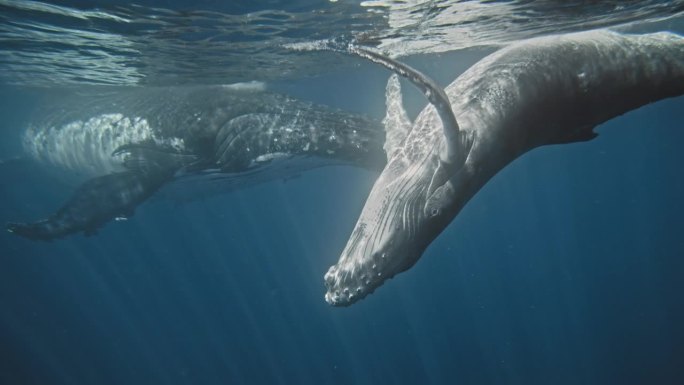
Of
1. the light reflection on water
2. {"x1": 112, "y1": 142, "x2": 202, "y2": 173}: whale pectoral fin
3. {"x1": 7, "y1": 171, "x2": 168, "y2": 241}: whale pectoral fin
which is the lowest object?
{"x1": 7, "y1": 171, "x2": 168, "y2": 241}: whale pectoral fin

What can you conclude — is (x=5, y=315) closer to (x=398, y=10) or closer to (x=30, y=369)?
(x=30, y=369)

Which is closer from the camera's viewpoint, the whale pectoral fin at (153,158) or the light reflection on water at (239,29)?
the whale pectoral fin at (153,158)

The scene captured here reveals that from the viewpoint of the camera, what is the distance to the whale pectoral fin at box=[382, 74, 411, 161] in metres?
4.79

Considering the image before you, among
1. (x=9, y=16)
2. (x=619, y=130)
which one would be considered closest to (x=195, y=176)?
(x=9, y=16)

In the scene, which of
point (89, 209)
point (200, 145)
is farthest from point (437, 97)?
point (89, 209)

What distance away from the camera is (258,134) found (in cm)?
1000

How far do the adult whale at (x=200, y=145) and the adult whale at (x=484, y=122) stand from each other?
3.73 meters

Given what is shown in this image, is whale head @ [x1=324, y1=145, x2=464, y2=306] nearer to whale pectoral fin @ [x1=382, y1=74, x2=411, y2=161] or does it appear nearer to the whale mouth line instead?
the whale mouth line

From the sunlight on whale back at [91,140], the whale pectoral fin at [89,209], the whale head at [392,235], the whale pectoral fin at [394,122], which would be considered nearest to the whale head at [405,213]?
the whale head at [392,235]

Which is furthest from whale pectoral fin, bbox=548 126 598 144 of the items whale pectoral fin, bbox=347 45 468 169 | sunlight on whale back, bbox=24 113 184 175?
sunlight on whale back, bbox=24 113 184 175

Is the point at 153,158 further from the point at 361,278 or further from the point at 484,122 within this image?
the point at 484,122

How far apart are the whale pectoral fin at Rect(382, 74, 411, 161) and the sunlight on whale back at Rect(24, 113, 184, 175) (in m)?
6.71

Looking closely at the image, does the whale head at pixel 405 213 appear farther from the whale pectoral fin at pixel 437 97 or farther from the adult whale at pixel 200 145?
the adult whale at pixel 200 145

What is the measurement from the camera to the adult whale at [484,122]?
320 centimetres
